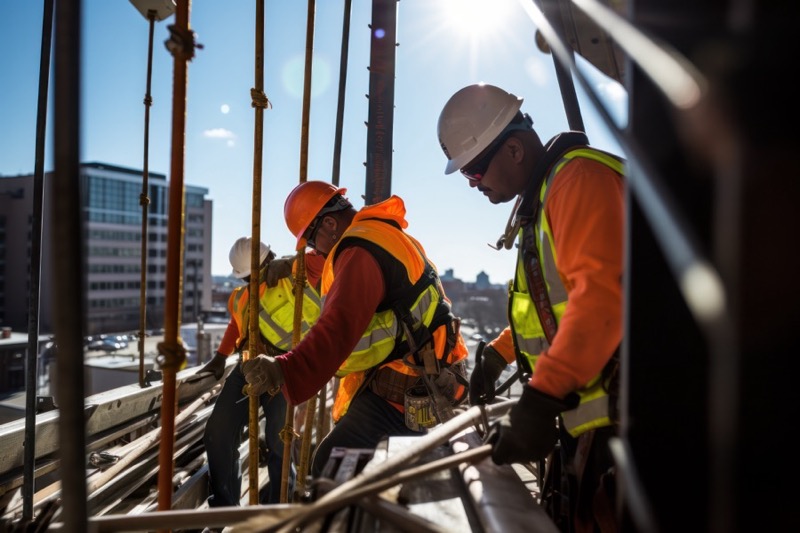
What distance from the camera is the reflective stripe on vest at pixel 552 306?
183 cm

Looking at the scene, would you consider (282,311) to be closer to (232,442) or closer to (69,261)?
(232,442)

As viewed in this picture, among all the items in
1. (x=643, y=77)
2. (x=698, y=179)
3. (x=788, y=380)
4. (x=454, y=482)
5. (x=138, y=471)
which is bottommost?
(x=138, y=471)

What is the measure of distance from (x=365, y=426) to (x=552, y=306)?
5.39ft

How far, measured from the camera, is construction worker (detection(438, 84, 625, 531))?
1.63 m

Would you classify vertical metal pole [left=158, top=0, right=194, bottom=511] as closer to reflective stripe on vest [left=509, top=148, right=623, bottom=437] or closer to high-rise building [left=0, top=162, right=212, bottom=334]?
reflective stripe on vest [left=509, top=148, right=623, bottom=437]

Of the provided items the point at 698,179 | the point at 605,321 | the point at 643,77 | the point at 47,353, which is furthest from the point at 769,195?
the point at 47,353

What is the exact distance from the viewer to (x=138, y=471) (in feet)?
13.1

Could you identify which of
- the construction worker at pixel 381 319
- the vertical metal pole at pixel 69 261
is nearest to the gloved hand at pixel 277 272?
the construction worker at pixel 381 319

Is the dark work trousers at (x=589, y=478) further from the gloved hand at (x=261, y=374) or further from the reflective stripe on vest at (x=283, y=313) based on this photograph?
the reflective stripe on vest at (x=283, y=313)

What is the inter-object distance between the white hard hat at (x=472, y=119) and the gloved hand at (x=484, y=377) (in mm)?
1072

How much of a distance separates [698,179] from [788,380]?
0.33 metres

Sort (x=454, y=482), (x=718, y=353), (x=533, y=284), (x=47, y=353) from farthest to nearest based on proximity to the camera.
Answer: (x=47, y=353)
(x=533, y=284)
(x=454, y=482)
(x=718, y=353)

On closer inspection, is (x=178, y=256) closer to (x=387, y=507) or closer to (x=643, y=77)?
(x=387, y=507)

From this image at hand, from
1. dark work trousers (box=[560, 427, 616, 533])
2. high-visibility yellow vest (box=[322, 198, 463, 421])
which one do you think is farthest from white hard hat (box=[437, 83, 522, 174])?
dark work trousers (box=[560, 427, 616, 533])
